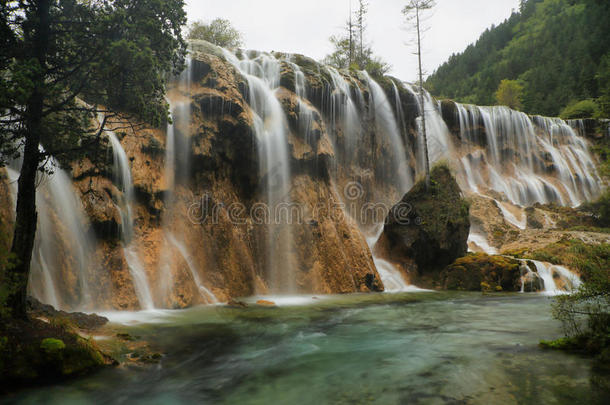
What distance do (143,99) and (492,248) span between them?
81.4ft

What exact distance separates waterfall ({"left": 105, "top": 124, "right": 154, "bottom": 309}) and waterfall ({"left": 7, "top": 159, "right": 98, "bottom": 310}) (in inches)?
49.4

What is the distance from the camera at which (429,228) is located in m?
19.5

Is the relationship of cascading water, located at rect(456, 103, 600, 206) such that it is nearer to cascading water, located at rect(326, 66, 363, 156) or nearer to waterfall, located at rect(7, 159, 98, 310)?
cascading water, located at rect(326, 66, 363, 156)

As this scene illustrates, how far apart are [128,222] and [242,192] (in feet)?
17.8

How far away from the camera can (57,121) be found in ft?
25.8

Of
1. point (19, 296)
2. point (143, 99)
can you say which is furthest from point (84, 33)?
point (19, 296)

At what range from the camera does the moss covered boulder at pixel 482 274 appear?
18.1 m

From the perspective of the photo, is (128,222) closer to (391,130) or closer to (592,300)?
(592,300)

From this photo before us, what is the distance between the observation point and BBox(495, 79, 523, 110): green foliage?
64.4m

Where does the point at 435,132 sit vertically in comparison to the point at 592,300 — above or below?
above

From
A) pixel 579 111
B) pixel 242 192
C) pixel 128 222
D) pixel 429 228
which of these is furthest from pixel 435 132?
pixel 579 111

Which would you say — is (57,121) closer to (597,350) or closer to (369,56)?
(597,350)

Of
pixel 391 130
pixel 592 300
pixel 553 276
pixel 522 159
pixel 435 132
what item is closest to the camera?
pixel 592 300

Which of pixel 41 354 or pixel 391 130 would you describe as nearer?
pixel 41 354
